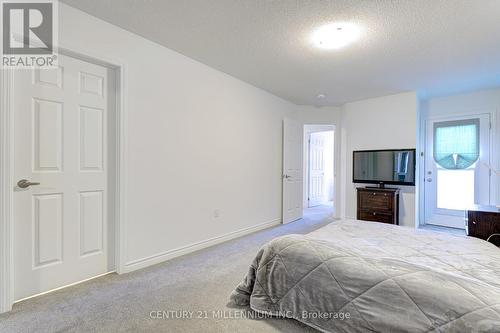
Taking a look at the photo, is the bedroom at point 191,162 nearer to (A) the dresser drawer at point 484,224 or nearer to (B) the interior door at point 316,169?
(A) the dresser drawer at point 484,224

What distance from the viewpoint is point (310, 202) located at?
6844 millimetres

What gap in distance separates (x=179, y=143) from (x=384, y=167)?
3.53 metres

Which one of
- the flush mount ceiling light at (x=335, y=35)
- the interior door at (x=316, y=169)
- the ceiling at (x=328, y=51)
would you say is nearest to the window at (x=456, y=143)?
the ceiling at (x=328, y=51)

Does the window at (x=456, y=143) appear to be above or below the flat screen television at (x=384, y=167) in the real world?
above

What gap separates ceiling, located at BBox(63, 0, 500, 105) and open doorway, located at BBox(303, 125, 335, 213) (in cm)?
284

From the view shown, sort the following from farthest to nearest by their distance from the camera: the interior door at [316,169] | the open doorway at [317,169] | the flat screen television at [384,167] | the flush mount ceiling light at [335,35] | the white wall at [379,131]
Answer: the interior door at [316,169] → the open doorway at [317,169] → the white wall at [379,131] → the flat screen television at [384,167] → the flush mount ceiling light at [335,35]

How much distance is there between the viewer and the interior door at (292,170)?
4.76 meters

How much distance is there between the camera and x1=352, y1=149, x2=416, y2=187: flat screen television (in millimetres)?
4160

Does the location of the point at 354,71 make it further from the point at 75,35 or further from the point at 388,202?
the point at 75,35

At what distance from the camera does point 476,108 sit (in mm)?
4238

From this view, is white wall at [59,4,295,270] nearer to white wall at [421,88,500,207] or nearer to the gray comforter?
the gray comforter

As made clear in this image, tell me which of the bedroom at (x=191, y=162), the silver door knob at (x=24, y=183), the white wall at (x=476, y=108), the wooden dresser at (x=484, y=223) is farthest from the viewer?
the white wall at (x=476, y=108)

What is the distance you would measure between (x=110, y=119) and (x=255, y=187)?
2.40 meters

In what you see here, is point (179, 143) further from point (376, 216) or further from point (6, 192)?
point (376, 216)
